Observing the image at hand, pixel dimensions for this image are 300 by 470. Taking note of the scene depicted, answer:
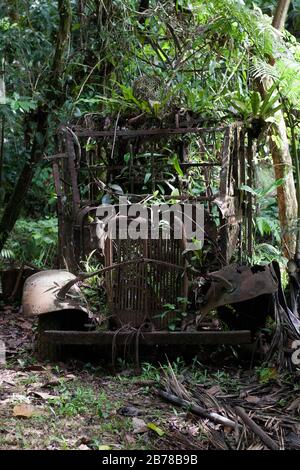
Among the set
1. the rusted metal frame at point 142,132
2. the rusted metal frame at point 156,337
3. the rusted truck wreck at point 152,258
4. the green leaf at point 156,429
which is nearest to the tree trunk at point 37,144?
the rusted truck wreck at point 152,258

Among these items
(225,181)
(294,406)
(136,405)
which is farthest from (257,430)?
(225,181)

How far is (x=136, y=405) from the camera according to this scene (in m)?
4.05

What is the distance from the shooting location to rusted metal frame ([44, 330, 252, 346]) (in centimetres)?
467

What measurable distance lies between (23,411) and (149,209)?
213 cm

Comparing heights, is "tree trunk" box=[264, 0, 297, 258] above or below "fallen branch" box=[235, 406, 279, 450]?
above

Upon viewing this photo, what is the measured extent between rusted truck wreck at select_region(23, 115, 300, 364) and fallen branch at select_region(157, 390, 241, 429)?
680 millimetres

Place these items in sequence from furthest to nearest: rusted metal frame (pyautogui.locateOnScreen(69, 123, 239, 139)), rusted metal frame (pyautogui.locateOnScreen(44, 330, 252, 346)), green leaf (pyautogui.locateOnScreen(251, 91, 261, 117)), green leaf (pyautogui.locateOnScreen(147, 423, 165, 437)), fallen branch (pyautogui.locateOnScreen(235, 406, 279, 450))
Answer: green leaf (pyautogui.locateOnScreen(251, 91, 261, 117))
rusted metal frame (pyautogui.locateOnScreen(69, 123, 239, 139))
rusted metal frame (pyautogui.locateOnScreen(44, 330, 252, 346))
green leaf (pyautogui.locateOnScreen(147, 423, 165, 437))
fallen branch (pyautogui.locateOnScreen(235, 406, 279, 450))

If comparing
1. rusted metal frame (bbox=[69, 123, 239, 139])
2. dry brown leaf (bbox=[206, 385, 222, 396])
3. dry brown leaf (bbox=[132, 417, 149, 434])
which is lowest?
dry brown leaf (bbox=[132, 417, 149, 434])

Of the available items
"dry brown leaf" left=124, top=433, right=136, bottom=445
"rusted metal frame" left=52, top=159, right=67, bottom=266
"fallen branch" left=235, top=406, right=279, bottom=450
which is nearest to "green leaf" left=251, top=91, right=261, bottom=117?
"rusted metal frame" left=52, top=159, right=67, bottom=266

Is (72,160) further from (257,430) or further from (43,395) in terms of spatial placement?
(257,430)

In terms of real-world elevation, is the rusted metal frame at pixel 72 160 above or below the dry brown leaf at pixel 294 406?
above

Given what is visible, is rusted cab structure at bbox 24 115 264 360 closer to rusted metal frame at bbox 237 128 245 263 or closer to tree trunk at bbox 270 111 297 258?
rusted metal frame at bbox 237 128 245 263

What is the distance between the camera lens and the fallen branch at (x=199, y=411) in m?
3.66

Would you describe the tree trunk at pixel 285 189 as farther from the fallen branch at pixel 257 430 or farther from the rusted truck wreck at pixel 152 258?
the fallen branch at pixel 257 430
